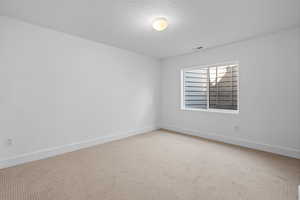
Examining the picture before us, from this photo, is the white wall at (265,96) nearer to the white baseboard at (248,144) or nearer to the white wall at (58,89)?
the white baseboard at (248,144)

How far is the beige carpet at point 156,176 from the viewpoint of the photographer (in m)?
1.63

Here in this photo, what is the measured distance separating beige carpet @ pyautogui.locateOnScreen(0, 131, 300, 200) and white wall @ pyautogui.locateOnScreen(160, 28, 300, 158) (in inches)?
13.9

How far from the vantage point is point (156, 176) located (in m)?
1.99

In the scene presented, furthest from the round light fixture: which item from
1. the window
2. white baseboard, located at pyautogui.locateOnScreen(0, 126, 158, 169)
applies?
white baseboard, located at pyautogui.locateOnScreen(0, 126, 158, 169)

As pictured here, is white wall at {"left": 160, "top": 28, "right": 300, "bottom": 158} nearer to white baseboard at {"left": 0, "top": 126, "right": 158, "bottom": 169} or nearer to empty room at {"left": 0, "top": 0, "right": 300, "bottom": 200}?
empty room at {"left": 0, "top": 0, "right": 300, "bottom": 200}

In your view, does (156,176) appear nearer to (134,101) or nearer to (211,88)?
(134,101)

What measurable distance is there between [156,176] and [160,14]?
2.36 meters

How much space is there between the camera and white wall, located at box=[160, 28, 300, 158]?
258cm

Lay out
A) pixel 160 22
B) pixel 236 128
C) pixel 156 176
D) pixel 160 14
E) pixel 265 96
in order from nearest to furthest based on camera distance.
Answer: pixel 156 176
pixel 160 14
pixel 160 22
pixel 265 96
pixel 236 128

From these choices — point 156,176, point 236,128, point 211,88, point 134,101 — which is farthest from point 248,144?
point 134,101

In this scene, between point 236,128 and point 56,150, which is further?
point 236,128

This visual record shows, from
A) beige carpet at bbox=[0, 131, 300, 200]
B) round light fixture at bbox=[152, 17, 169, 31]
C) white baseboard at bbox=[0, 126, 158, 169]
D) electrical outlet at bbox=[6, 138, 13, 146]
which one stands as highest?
round light fixture at bbox=[152, 17, 169, 31]

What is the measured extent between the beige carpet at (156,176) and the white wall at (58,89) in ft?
1.48

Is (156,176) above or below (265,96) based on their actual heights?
below
